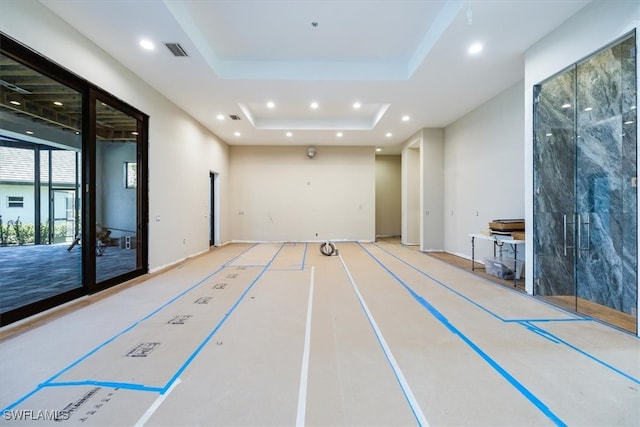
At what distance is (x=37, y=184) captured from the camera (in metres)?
5.35

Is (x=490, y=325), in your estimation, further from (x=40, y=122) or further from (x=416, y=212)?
Result: (x=40, y=122)

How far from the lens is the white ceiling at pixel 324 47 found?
322cm

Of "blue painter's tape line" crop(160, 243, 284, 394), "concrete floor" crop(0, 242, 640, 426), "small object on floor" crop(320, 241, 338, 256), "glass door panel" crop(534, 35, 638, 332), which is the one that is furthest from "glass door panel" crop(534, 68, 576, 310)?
"small object on floor" crop(320, 241, 338, 256)

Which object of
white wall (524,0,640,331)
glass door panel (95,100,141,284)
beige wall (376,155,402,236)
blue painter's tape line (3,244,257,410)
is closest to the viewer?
blue painter's tape line (3,244,257,410)

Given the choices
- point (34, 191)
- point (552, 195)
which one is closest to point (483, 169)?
point (552, 195)

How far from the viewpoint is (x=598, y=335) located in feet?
8.43

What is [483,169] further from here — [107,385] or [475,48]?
[107,385]

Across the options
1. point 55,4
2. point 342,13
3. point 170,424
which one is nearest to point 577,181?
point 342,13

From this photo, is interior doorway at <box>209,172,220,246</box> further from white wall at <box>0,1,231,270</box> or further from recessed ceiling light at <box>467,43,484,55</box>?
recessed ceiling light at <box>467,43,484,55</box>

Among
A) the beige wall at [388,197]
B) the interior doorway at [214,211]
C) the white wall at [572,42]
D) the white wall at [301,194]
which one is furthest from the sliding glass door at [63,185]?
the beige wall at [388,197]

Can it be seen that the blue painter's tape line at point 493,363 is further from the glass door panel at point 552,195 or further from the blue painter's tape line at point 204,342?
the blue painter's tape line at point 204,342

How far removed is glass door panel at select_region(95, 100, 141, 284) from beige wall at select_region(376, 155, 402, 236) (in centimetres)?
864

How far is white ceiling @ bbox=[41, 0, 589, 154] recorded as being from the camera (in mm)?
3217

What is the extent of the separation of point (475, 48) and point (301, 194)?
265 inches
